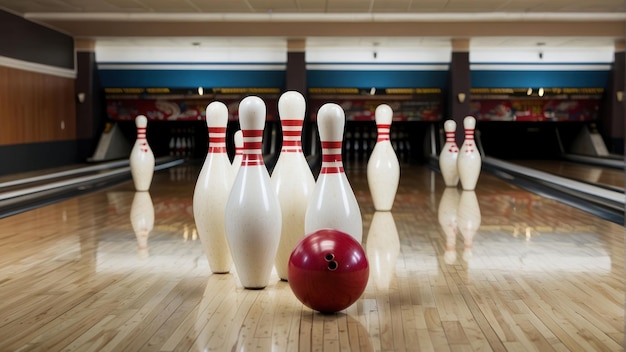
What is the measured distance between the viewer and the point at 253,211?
2.47 meters

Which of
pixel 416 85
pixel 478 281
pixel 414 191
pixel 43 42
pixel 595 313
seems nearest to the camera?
pixel 595 313

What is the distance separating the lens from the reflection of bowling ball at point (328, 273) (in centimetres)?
215

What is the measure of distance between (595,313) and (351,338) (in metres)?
0.78

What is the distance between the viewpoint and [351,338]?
1972mm

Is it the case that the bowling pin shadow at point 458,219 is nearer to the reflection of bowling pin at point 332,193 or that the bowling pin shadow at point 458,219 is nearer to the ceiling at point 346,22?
the reflection of bowling pin at point 332,193

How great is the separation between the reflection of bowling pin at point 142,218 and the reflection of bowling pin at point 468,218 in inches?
59.0

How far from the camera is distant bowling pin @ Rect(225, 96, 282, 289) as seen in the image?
2.48 metres

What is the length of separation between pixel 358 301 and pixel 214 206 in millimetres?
724

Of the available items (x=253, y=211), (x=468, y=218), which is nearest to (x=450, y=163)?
(x=468, y=218)

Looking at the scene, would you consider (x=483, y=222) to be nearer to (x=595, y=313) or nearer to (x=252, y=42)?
(x=595, y=313)

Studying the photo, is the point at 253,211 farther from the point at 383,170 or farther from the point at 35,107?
the point at 35,107

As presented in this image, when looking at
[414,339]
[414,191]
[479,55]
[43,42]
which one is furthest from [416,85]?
[414,339]

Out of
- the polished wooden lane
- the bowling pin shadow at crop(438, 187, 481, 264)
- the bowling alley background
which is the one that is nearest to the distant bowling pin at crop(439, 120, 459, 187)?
the bowling pin shadow at crop(438, 187, 481, 264)

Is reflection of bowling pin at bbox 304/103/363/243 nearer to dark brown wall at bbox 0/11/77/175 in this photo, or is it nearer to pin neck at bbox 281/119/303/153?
pin neck at bbox 281/119/303/153
